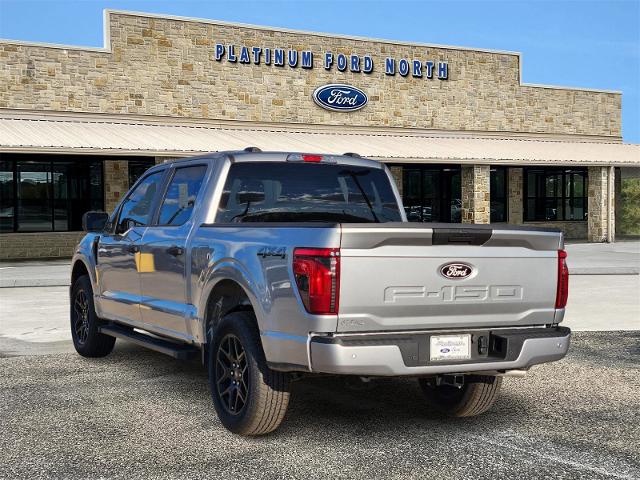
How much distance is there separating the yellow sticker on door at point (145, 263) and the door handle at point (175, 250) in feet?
1.25

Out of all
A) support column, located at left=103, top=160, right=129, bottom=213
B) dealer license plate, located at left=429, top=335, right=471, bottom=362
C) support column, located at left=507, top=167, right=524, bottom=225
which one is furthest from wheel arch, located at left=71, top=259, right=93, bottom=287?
support column, located at left=507, top=167, right=524, bottom=225

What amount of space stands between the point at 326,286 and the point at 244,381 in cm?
116

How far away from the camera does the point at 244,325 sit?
5.72m

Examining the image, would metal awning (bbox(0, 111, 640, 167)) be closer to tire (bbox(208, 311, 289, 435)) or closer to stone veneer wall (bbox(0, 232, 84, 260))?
stone veneer wall (bbox(0, 232, 84, 260))

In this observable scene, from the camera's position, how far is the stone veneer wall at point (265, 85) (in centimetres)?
2556

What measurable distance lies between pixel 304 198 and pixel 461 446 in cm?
235

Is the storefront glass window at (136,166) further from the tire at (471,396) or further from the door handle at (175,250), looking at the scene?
the tire at (471,396)

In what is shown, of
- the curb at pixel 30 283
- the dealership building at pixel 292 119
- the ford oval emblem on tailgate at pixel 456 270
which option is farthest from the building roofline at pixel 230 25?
the ford oval emblem on tailgate at pixel 456 270

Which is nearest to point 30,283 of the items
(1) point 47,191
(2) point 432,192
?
(1) point 47,191

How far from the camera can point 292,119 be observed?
96.2 ft

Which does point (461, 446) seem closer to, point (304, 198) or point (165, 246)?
point (304, 198)

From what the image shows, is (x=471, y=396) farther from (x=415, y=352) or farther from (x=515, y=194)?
(x=515, y=194)

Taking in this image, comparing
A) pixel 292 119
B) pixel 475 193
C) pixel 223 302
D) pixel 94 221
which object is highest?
pixel 292 119

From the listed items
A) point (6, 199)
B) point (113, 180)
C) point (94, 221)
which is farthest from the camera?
point (113, 180)
